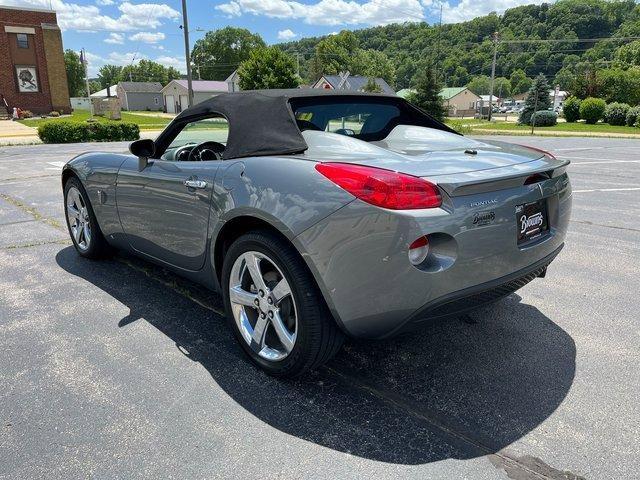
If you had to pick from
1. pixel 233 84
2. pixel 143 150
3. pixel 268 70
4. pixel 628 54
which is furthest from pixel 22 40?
pixel 628 54

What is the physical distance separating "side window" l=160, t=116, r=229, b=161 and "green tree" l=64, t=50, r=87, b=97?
364 ft

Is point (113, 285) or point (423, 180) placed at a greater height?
point (423, 180)

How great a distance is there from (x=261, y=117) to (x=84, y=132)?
2172 centimetres

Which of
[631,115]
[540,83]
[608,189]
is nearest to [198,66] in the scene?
[540,83]

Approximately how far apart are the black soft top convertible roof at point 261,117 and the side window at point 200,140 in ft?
0.20

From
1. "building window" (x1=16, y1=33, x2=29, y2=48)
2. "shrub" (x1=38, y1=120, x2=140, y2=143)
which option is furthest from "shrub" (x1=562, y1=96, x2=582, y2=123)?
"building window" (x1=16, y1=33, x2=29, y2=48)

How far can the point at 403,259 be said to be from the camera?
2143mm

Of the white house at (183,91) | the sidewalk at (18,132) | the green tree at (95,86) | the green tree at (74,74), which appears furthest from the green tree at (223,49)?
the sidewalk at (18,132)

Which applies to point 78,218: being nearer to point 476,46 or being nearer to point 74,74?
point 476,46

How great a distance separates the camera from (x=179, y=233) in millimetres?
3205

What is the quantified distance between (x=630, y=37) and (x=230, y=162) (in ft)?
367

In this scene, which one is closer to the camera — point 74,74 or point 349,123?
point 349,123

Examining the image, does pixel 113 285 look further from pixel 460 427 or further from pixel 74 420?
pixel 460 427

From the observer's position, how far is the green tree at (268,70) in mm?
48469
